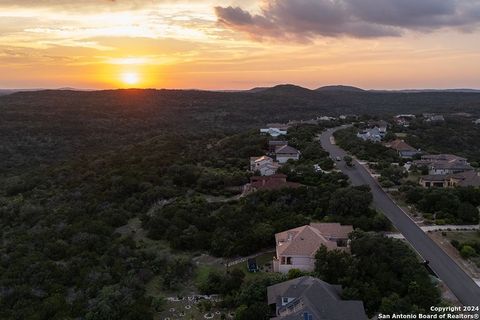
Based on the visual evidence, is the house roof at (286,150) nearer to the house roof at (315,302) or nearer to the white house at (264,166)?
the white house at (264,166)

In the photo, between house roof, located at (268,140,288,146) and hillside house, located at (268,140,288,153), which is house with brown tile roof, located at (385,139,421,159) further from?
hillside house, located at (268,140,288,153)

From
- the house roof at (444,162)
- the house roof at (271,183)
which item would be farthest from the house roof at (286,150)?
the house roof at (444,162)

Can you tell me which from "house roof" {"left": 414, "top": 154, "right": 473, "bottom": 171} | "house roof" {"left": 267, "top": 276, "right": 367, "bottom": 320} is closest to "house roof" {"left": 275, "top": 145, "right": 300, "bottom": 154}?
"house roof" {"left": 414, "top": 154, "right": 473, "bottom": 171}

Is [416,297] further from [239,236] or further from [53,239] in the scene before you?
[53,239]

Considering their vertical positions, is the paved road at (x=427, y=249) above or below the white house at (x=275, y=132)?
below

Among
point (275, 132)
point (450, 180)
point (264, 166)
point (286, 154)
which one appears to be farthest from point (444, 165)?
point (275, 132)

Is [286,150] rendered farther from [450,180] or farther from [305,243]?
[305,243]

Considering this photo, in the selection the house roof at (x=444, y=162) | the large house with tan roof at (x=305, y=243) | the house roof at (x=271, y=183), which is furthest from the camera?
the house roof at (x=444, y=162)
